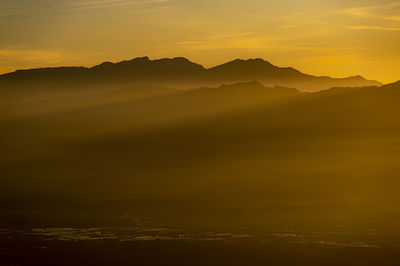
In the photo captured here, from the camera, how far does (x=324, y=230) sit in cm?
7369

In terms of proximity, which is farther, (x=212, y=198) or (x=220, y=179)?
(x=220, y=179)

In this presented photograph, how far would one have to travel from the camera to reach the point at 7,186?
11681 cm

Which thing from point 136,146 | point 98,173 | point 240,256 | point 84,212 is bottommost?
point 240,256

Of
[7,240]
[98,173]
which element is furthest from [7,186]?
[7,240]

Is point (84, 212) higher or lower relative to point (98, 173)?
lower

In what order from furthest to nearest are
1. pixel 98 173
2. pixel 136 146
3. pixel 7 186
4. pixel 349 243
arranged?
pixel 136 146, pixel 98 173, pixel 7 186, pixel 349 243

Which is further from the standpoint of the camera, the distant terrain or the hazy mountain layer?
the hazy mountain layer

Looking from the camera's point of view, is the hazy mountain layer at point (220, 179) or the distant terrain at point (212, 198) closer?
the distant terrain at point (212, 198)

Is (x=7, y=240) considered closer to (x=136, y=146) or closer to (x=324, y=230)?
(x=324, y=230)

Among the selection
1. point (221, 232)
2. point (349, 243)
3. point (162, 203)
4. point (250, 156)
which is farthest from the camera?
point (250, 156)

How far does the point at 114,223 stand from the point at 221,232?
38.0ft

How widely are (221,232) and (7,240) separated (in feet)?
56.7

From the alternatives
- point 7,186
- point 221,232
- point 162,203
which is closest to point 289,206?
point 162,203

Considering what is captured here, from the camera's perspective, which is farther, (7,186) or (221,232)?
(7,186)
